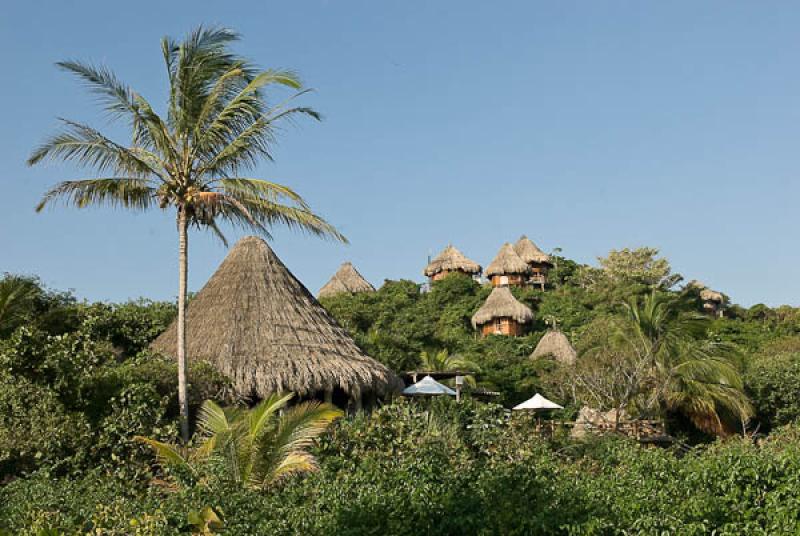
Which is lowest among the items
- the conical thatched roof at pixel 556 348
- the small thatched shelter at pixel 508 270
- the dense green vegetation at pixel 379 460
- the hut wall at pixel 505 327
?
the dense green vegetation at pixel 379 460

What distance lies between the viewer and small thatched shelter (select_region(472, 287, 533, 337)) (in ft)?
125

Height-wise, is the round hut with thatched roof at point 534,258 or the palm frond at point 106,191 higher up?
the round hut with thatched roof at point 534,258

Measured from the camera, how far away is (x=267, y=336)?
14414 mm

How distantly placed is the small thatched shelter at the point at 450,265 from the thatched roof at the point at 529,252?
2482 millimetres

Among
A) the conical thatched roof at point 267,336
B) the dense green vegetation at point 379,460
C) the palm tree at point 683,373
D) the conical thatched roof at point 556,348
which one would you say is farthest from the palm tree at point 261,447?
the conical thatched roof at point 556,348

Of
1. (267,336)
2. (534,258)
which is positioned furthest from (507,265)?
(267,336)

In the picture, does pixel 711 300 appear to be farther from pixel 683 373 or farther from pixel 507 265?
pixel 683 373

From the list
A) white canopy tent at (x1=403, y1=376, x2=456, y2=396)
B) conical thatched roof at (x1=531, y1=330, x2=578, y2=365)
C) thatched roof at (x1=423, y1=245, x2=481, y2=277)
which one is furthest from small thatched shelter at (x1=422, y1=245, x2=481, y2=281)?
white canopy tent at (x1=403, y1=376, x2=456, y2=396)

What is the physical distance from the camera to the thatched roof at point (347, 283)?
39984mm

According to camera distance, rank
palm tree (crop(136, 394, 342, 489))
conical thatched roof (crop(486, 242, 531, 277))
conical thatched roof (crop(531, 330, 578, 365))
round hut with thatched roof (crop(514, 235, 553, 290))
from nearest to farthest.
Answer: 1. palm tree (crop(136, 394, 342, 489))
2. conical thatched roof (crop(531, 330, 578, 365))
3. conical thatched roof (crop(486, 242, 531, 277))
4. round hut with thatched roof (crop(514, 235, 553, 290))

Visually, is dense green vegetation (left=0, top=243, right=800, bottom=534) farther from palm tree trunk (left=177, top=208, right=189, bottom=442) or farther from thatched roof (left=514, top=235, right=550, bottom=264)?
thatched roof (left=514, top=235, right=550, bottom=264)

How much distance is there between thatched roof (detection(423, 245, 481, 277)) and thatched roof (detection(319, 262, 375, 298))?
9.14 m

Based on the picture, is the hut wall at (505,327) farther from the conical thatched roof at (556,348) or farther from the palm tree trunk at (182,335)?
the palm tree trunk at (182,335)

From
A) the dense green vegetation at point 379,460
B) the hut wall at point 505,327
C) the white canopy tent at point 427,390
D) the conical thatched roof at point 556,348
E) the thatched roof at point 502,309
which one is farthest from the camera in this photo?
the hut wall at point 505,327
